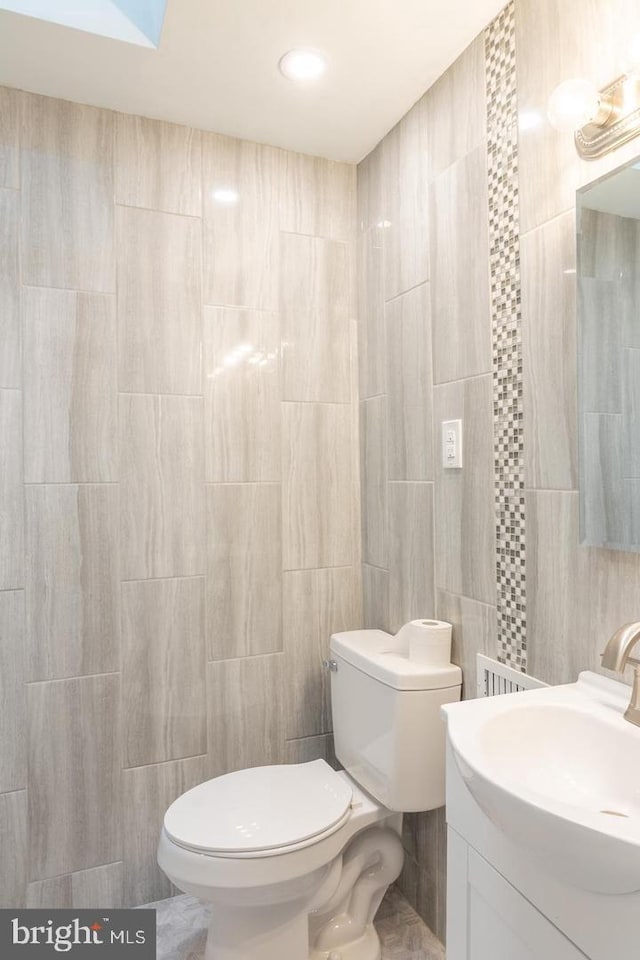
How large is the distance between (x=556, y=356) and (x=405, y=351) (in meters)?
0.63

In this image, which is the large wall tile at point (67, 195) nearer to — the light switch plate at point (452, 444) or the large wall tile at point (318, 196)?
the large wall tile at point (318, 196)

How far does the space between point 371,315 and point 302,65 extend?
73 centimetres

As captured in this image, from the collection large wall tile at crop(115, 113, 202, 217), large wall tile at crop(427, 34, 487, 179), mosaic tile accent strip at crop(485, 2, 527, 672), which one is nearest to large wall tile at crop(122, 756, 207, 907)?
mosaic tile accent strip at crop(485, 2, 527, 672)

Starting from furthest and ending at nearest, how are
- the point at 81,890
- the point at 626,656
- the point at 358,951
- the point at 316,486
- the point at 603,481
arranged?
the point at 316,486
the point at 81,890
the point at 358,951
the point at 603,481
the point at 626,656

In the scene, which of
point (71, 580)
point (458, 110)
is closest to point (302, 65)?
point (458, 110)

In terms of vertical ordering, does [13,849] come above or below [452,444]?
below

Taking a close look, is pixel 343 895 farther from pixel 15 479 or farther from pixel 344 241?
pixel 344 241

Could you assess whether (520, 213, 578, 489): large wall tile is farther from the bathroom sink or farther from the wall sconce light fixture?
the bathroom sink

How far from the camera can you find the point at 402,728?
151cm

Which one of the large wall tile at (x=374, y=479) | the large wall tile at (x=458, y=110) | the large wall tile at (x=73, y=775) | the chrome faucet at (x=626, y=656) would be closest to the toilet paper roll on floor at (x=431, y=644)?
the large wall tile at (x=374, y=479)

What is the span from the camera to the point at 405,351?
5.98ft

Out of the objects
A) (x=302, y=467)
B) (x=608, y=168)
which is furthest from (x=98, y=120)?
(x=608, y=168)

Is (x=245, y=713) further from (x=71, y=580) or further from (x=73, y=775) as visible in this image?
(x=71, y=580)

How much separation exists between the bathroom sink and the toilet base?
984mm
